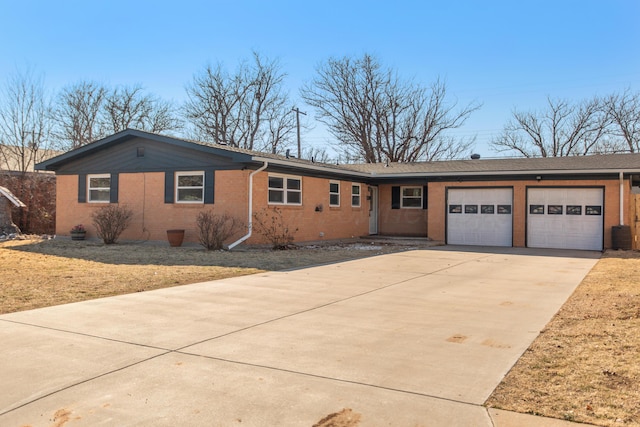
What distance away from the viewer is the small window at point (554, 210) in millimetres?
18991

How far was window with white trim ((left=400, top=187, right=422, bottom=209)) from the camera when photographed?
22.9m

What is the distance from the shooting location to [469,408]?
12.4ft

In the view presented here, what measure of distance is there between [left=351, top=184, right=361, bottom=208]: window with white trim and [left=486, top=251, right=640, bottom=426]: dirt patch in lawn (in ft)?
48.4

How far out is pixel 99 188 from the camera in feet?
63.9

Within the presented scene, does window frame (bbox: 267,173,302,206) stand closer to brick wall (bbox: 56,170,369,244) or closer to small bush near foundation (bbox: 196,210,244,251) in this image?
brick wall (bbox: 56,170,369,244)

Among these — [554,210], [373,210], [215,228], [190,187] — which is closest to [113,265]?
[215,228]

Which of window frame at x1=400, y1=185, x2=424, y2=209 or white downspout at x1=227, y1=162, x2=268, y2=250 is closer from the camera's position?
white downspout at x1=227, y1=162, x2=268, y2=250

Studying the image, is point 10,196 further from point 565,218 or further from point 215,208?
point 565,218

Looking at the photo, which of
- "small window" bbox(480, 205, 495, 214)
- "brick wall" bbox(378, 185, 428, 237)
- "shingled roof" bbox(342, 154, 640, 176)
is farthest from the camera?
"brick wall" bbox(378, 185, 428, 237)

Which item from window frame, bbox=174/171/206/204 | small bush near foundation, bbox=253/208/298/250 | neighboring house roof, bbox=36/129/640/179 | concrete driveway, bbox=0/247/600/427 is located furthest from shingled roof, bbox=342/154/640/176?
concrete driveway, bbox=0/247/600/427

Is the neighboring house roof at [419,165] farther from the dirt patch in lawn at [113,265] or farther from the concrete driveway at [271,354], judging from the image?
the concrete driveway at [271,354]

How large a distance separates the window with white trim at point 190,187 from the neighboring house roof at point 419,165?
1.09 metres

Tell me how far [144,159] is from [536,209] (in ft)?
47.9

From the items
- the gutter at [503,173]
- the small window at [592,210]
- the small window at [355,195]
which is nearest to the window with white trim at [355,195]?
the small window at [355,195]
